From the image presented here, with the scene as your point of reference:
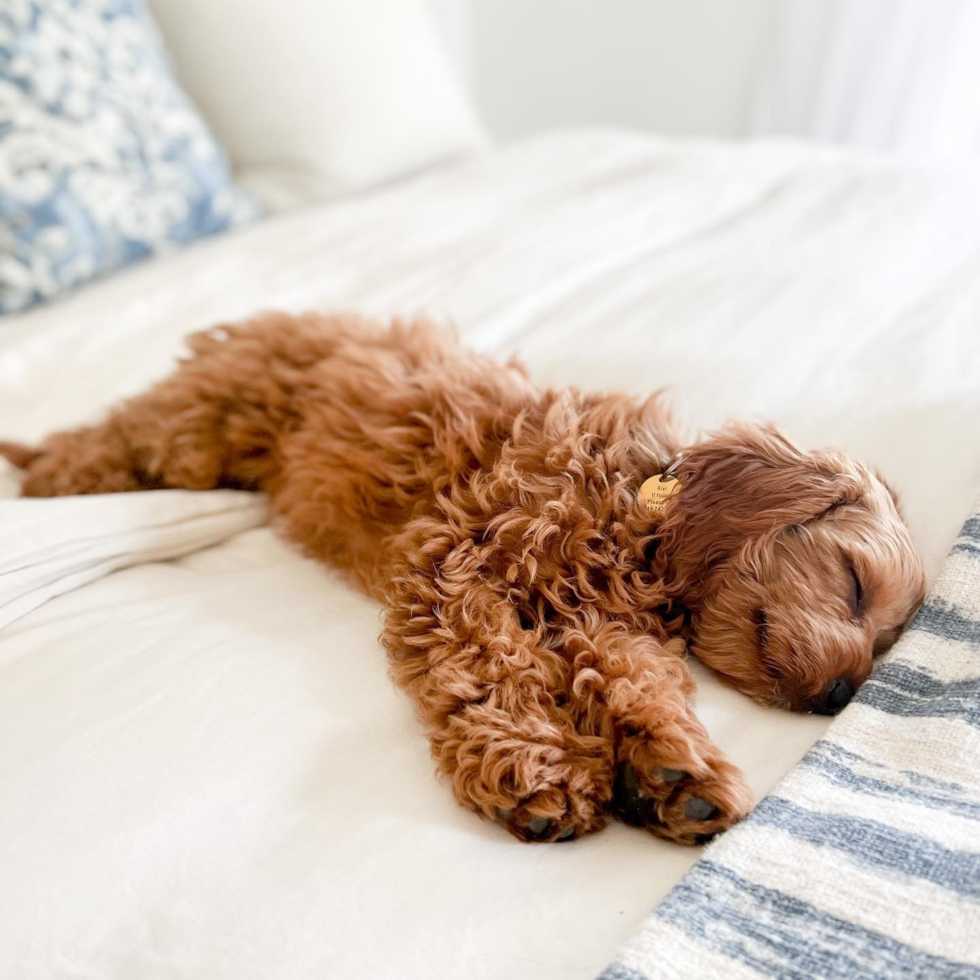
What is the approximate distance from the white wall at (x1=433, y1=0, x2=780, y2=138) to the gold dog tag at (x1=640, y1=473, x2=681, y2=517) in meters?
3.75

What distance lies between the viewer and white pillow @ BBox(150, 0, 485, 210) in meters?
2.88

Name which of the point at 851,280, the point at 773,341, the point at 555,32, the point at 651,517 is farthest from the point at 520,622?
the point at 555,32

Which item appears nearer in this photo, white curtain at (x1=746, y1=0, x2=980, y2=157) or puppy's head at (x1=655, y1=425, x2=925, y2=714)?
puppy's head at (x1=655, y1=425, x2=925, y2=714)

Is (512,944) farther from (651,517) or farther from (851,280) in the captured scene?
(851,280)

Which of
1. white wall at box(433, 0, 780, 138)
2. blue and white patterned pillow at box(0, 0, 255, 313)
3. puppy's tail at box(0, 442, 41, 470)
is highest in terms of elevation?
white wall at box(433, 0, 780, 138)

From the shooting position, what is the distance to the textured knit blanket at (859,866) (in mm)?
874

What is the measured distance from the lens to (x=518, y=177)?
311cm

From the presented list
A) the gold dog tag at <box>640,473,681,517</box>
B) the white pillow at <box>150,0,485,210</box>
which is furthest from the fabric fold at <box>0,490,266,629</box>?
the white pillow at <box>150,0,485,210</box>

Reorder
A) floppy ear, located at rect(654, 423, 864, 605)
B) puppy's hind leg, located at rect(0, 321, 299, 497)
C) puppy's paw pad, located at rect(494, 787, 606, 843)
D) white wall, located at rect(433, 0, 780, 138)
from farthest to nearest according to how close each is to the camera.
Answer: white wall, located at rect(433, 0, 780, 138) < puppy's hind leg, located at rect(0, 321, 299, 497) < floppy ear, located at rect(654, 423, 864, 605) < puppy's paw pad, located at rect(494, 787, 606, 843)

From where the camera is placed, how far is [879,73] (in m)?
4.13

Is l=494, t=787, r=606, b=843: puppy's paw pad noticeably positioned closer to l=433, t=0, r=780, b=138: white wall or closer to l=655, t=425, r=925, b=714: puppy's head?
l=655, t=425, r=925, b=714: puppy's head

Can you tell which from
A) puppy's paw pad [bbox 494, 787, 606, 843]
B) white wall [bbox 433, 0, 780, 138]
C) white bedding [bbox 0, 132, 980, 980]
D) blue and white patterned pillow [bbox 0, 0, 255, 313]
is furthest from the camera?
white wall [bbox 433, 0, 780, 138]

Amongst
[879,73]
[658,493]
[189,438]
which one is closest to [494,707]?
[658,493]

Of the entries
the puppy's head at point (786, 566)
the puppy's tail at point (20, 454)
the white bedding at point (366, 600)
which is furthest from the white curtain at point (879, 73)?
the puppy's tail at point (20, 454)
